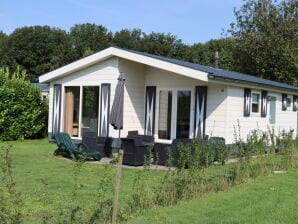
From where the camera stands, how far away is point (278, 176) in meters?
10.1

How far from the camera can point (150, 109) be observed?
652 inches

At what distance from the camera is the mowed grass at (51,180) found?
7.06 meters

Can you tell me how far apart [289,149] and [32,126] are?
1196cm

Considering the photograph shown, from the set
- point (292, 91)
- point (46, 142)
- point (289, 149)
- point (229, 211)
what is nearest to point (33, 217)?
point (229, 211)

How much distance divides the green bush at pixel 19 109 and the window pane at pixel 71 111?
8.60 ft

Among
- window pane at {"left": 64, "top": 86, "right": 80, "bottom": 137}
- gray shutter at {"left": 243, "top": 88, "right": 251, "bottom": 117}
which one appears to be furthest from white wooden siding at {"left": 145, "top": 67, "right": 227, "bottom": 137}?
window pane at {"left": 64, "top": 86, "right": 80, "bottom": 137}

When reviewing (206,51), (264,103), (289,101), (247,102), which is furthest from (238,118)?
(206,51)

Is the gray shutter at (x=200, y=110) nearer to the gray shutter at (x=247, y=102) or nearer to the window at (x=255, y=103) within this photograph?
the gray shutter at (x=247, y=102)

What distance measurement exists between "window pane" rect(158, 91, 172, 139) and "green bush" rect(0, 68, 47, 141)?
639 cm

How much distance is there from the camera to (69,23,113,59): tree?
164 feet

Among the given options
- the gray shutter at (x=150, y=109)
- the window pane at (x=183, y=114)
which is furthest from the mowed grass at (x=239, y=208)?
the gray shutter at (x=150, y=109)

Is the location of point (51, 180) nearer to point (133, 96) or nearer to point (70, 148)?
point (70, 148)

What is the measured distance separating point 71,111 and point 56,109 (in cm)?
68

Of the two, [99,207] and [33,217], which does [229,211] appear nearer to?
[99,207]
